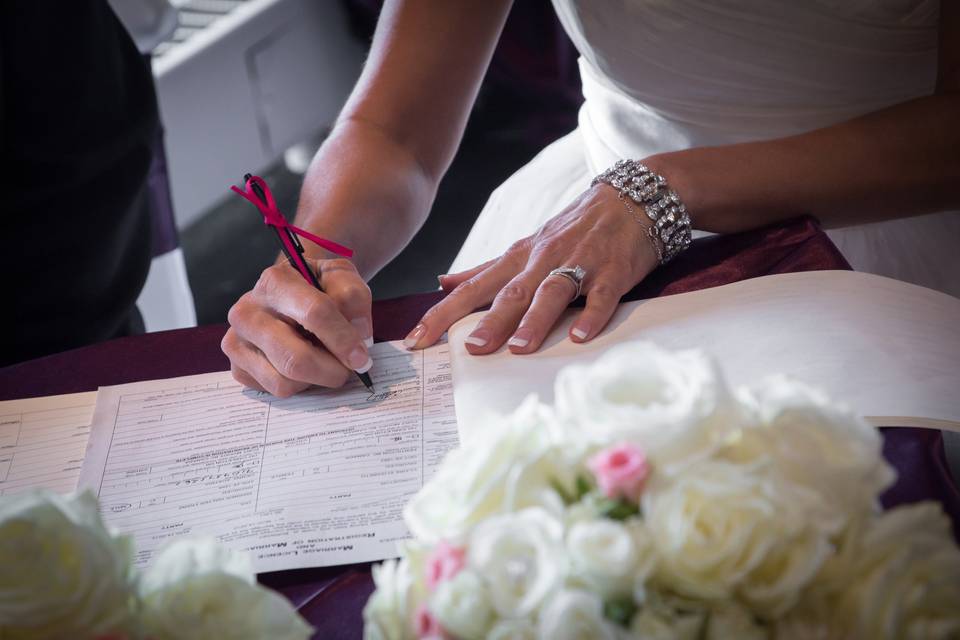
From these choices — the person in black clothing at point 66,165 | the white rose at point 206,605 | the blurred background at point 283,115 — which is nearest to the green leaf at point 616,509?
the white rose at point 206,605

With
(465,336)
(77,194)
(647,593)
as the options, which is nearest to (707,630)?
(647,593)

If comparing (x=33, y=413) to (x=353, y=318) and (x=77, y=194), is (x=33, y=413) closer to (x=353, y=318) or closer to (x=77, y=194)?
(x=353, y=318)

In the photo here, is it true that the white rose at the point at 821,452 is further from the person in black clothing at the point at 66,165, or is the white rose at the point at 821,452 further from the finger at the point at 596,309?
the person in black clothing at the point at 66,165

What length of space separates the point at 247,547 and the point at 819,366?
1.60 feet

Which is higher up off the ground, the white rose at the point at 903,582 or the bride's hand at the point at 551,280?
the white rose at the point at 903,582

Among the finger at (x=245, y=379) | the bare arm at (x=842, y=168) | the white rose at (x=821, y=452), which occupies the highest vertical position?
the white rose at (x=821, y=452)

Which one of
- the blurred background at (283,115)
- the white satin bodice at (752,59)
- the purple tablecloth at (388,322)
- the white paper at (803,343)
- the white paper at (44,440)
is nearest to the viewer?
the white paper at (803,343)

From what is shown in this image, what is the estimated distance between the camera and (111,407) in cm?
89

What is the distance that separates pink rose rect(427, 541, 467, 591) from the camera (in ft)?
1.18

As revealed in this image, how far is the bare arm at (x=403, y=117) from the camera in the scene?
121 centimetres

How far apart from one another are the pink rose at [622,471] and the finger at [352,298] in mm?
539

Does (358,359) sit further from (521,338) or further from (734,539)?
(734,539)

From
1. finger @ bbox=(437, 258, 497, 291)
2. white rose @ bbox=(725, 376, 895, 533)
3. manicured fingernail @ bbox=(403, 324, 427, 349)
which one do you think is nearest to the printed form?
manicured fingernail @ bbox=(403, 324, 427, 349)

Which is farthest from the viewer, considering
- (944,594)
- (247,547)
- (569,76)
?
(569,76)
